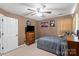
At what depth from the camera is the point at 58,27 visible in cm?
235

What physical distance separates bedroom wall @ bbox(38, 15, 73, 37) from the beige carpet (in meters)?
0.33

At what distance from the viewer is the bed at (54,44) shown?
221cm

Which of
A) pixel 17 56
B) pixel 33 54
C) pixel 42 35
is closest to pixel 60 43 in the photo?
pixel 42 35

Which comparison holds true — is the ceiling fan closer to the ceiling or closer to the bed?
the ceiling

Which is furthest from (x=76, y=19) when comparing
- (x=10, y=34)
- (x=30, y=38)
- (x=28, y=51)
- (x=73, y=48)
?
(x=10, y=34)

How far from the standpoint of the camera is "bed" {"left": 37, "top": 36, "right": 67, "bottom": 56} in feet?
7.25

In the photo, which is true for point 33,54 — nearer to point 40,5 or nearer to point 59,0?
point 40,5

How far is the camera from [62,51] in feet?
7.25

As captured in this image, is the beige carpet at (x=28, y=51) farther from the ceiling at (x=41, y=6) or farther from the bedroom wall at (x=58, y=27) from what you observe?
the ceiling at (x=41, y=6)

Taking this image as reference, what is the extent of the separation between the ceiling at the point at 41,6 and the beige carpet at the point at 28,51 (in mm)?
668

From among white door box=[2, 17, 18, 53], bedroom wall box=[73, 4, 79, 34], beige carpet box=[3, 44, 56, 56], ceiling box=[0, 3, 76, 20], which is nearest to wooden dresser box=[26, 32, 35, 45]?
beige carpet box=[3, 44, 56, 56]

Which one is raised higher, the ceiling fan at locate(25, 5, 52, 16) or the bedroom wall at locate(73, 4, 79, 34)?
the ceiling fan at locate(25, 5, 52, 16)

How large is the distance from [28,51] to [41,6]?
0.98 meters

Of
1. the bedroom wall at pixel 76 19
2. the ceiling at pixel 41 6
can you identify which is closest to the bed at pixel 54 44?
the bedroom wall at pixel 76 19
